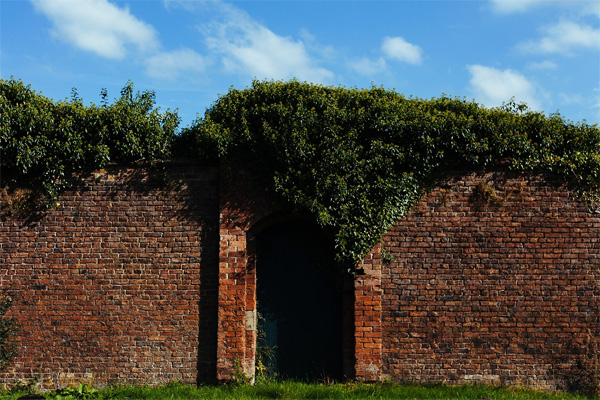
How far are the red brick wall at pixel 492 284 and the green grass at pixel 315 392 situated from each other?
37 cm

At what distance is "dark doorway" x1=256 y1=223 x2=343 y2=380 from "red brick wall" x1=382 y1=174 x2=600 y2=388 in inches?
38.5

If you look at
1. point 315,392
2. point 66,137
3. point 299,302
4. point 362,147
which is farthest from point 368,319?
point 66,137

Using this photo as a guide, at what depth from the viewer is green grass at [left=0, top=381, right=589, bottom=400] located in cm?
861

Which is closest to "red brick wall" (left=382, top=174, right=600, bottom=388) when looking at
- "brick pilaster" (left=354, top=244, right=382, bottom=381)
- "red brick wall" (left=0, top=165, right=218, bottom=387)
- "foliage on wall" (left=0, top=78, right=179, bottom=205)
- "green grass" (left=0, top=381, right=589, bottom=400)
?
"brick pilaster" (left=354, top=244, right=382, bottom=381)

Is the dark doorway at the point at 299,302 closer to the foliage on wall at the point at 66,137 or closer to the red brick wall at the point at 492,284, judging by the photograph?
the red brick wall at the point at 492,284

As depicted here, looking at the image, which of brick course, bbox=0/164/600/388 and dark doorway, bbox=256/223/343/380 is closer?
brick course, bbox=0/164/600/388

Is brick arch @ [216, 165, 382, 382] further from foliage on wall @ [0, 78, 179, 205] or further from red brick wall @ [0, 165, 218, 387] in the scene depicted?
foliage on wall @ [0, 78, 179, 205]

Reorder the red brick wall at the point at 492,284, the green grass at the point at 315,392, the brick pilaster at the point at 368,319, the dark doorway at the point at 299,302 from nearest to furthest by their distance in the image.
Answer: the green grass at the point at 315,392, the brick pilaster at the point at 368,319, the red brick wall at the point at 492,284, the dark doorway at the point at 299,302

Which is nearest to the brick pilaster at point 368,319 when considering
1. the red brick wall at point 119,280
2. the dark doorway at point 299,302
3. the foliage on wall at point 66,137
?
the dark doorway at point 299,302

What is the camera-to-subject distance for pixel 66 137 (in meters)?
9.67

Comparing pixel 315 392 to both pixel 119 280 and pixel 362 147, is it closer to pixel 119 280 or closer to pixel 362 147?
pixel 119 280

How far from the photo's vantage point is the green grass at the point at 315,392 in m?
8.61

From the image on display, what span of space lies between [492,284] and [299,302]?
339 cm

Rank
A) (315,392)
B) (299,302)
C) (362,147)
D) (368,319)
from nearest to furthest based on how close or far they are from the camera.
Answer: (315,392), (368,319), (362,147), (299,302)
